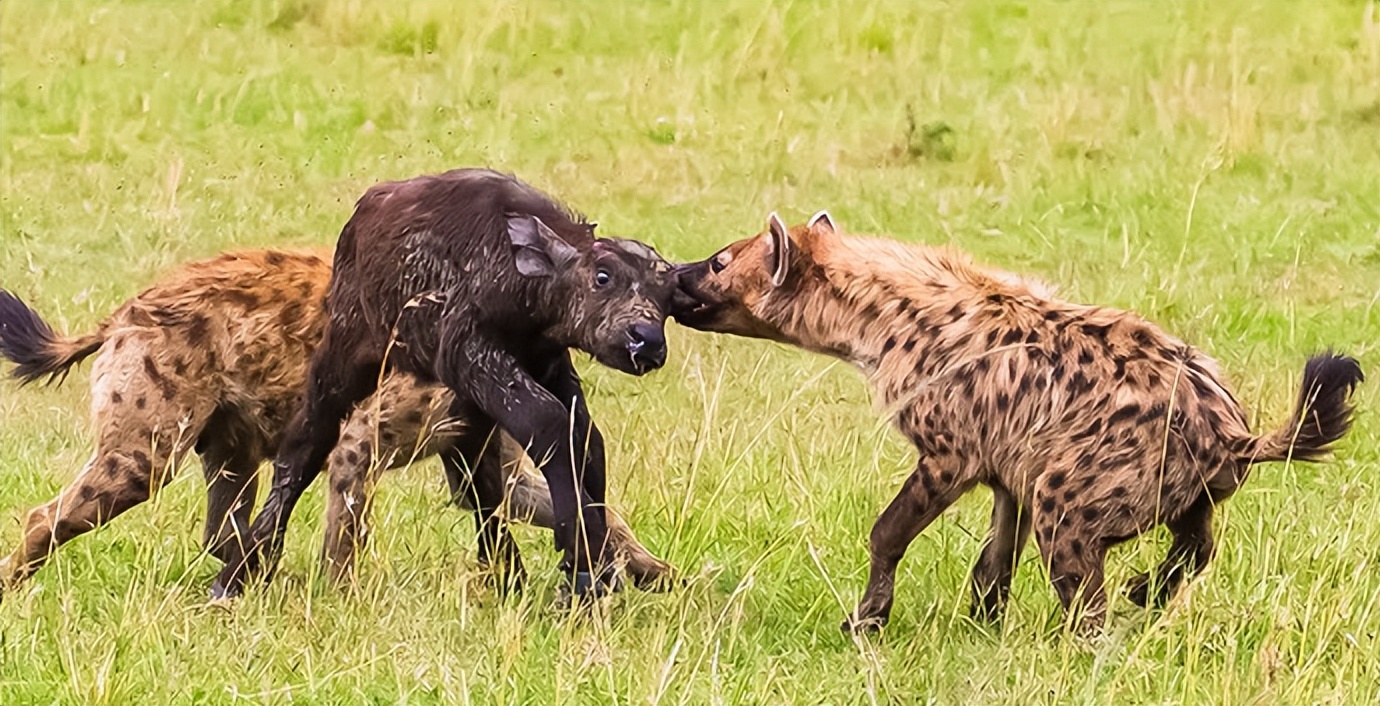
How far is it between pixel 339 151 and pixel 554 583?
6254 millimetres

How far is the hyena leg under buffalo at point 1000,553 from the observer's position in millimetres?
5367

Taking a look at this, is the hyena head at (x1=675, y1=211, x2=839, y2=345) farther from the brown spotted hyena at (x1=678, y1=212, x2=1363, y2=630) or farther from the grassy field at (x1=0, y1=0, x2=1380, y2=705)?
the grassy field at (x1=0, y1=0, x2=1380, y2=705)

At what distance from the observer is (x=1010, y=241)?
10125 millimetres

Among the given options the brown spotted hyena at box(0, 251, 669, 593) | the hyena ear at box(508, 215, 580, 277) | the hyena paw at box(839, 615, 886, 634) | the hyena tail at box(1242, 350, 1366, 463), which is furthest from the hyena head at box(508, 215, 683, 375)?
the hyena tail at box(1242, 350, 1366, 463)

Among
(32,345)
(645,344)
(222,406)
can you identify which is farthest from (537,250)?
(32,345)

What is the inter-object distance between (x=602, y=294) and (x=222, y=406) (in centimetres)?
126

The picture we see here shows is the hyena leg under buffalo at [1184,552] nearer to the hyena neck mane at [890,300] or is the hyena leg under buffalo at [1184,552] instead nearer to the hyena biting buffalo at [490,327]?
the hyena neck mane at [890,300]

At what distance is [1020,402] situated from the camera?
5113mm

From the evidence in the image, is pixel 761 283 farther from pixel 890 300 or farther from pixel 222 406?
pixel 222 406

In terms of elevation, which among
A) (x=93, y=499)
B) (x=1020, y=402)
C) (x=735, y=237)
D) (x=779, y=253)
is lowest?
(x=735, y=237)

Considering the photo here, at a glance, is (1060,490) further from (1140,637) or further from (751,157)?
(751,157)

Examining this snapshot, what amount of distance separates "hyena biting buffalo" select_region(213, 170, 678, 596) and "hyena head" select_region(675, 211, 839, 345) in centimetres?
29

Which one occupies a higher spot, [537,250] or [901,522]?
[537,250]

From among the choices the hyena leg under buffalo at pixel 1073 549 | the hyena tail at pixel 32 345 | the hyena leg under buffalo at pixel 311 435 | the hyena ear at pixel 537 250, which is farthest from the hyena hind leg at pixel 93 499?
the hyena leg under buffalo at pixel 1073 549
